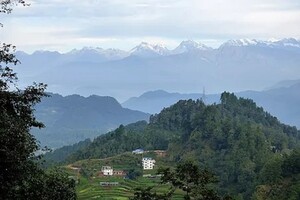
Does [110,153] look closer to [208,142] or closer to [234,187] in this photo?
[208,142]

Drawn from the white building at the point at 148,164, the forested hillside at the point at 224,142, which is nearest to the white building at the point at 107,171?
the white building at the point at 148,164

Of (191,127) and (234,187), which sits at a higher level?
(191,127)

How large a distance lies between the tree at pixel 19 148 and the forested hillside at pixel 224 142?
37.6 metres

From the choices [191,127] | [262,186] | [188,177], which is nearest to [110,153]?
[191,127]

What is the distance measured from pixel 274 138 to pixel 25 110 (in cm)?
7088

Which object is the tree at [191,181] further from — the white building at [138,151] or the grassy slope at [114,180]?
the white building at [138,151]

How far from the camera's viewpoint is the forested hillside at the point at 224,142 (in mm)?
60900

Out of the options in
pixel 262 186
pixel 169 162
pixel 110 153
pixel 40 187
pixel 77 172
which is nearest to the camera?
pixel 40 187

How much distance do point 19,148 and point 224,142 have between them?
6448 cm

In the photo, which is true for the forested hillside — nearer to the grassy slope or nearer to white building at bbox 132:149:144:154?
white building at bbox 132:149:144:154

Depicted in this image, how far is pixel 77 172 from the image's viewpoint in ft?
220

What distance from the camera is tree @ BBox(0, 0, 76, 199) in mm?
10031

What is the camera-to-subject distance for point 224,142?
240 feet

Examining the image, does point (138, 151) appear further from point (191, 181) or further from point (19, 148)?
point (19, 148)
